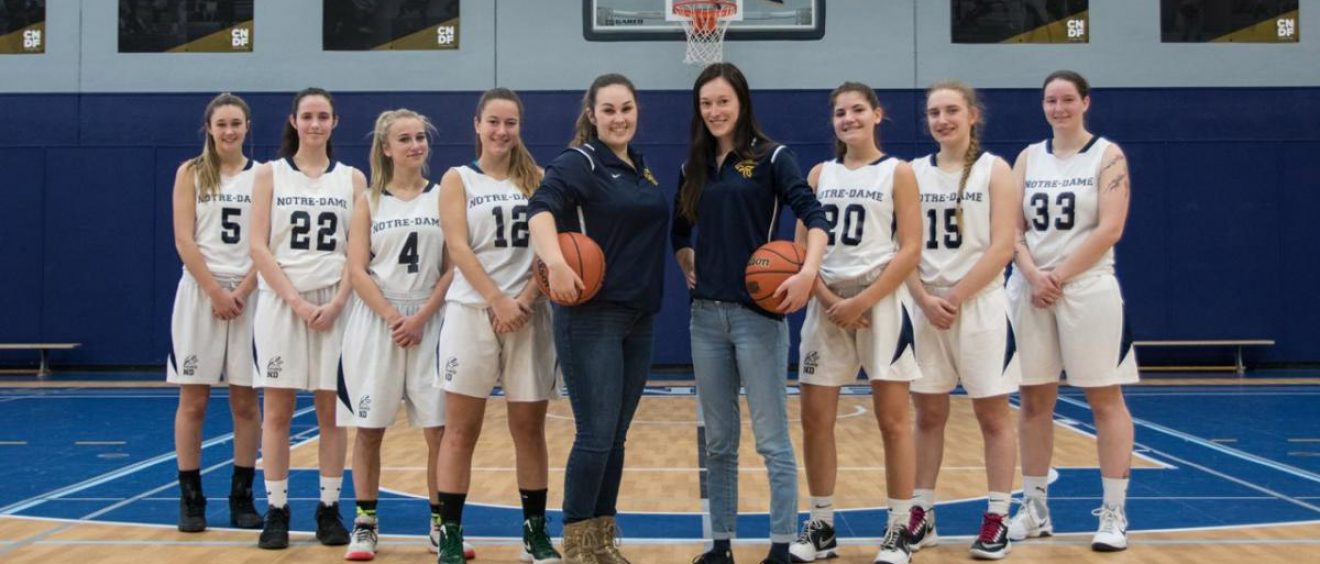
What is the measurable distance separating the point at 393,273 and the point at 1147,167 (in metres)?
11.1

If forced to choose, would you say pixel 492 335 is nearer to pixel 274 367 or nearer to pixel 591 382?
pixel 591 382

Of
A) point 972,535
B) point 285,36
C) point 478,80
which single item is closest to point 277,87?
point 285,36

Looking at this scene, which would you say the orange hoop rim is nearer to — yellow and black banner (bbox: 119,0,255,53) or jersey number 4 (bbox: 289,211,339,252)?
yellow and black banner (bbox: 119,0,255,53)

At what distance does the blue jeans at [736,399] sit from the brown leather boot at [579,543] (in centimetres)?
41

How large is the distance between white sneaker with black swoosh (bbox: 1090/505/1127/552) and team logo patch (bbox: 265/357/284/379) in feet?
10.5

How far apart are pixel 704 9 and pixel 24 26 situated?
27.1 feet

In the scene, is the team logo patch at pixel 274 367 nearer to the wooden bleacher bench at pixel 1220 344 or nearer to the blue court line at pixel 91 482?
the blue court line at pixel 91 482

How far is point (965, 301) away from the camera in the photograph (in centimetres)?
400

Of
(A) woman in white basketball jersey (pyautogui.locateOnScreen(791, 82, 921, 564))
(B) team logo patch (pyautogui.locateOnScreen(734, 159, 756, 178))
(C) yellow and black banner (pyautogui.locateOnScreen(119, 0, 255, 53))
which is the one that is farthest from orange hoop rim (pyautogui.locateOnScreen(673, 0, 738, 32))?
(B) team logo patch (pyautogui.locateOnScreen(734, 159, 756, 178))

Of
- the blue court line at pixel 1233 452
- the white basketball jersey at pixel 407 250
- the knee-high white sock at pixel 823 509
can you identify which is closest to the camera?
the knee-high white sock at pixel 823 509

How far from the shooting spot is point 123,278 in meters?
12.9

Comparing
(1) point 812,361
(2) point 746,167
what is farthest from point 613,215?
(1) point 812,361

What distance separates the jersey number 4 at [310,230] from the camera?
14.4ft

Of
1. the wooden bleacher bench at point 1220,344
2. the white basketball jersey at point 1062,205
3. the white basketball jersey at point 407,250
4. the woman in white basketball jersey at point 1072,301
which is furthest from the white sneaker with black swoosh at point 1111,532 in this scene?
the wooden bleacher bench at point 1220,344
